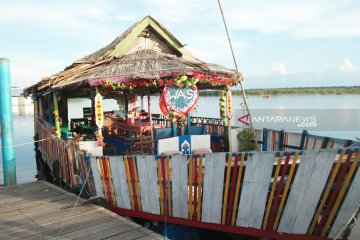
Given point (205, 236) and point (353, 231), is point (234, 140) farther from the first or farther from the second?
point (353, 231)

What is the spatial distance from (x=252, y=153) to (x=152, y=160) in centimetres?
184

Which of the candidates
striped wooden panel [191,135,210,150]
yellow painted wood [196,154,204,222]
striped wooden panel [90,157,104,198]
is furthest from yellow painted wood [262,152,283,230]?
striped wooden panel [191,135,210,150]

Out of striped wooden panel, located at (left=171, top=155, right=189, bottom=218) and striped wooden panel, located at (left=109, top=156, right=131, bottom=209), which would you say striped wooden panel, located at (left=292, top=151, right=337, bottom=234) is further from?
striped wooden panel, located at (left=109, top=156, right=131, bottom=209)

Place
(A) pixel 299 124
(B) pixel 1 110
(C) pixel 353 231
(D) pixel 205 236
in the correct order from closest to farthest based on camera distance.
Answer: (C) pixel 353 231, (D) pixel 205 236, (B) pixel 1 110, (A) pixel 299 124

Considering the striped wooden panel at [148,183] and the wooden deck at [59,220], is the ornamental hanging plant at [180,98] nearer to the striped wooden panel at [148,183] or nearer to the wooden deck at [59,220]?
the striped wooden panel at [148,183]

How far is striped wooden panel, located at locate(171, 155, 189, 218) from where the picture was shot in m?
5.46

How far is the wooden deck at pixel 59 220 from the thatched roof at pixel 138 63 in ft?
10.9

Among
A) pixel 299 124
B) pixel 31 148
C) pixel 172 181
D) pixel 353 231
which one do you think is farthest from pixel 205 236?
pixel 299 124

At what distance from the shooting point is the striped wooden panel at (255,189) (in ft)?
16.3

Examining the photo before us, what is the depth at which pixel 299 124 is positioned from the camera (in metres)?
34.9

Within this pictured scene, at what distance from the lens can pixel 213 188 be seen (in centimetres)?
538

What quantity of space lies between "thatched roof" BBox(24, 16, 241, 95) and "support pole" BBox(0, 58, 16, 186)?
45.8 inches

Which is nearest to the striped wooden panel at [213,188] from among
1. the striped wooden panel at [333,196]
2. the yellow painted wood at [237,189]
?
the yellow painted wood at [237,189]

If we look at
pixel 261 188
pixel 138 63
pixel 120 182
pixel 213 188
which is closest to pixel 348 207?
pixel 261 188
